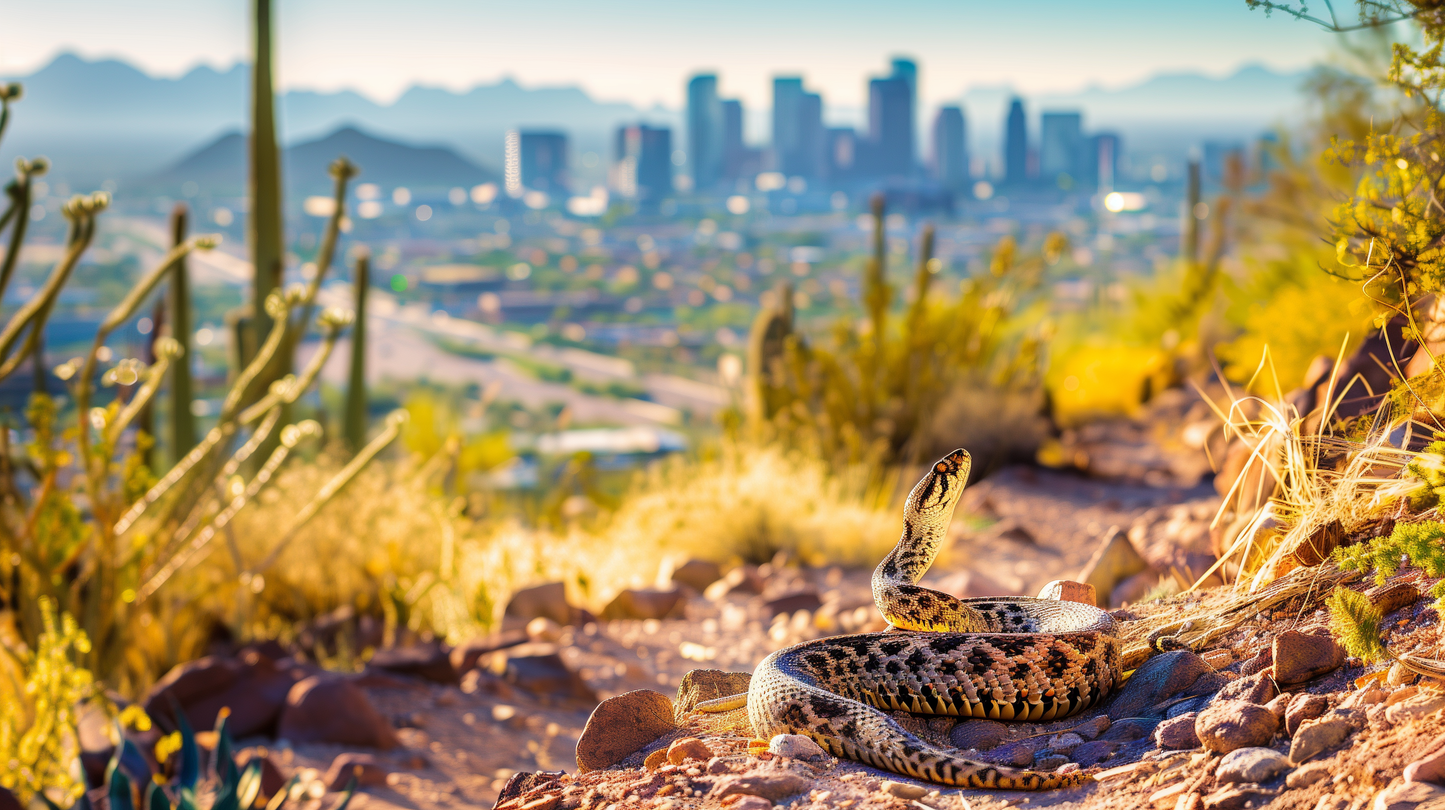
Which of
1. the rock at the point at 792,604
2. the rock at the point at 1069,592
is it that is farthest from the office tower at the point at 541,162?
the rock at the point at 1069,592

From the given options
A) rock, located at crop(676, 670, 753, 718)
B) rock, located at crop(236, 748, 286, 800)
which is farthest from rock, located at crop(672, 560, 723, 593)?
rock, located at crop(676, 670, 753, 718)

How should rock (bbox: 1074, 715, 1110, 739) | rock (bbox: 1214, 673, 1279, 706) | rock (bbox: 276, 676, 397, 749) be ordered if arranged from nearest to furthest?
rock (bbox: 1214, 673, 1279, 706), rock (bbox: 1074, 715, 1110, 739), rock (bbox: 276, 676, 397, 749)

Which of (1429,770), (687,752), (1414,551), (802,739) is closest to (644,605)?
(687,752)

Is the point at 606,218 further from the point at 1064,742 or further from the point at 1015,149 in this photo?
the point at 1064,742

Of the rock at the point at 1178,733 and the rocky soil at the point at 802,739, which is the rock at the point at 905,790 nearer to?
the rocky soil at the point at 802,739

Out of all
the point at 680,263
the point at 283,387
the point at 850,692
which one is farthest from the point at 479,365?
the point at 850,692

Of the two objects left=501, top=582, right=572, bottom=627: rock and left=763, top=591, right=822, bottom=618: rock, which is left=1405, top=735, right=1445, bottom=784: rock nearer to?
left=763, top=591, right=822, bottom=618: rock
